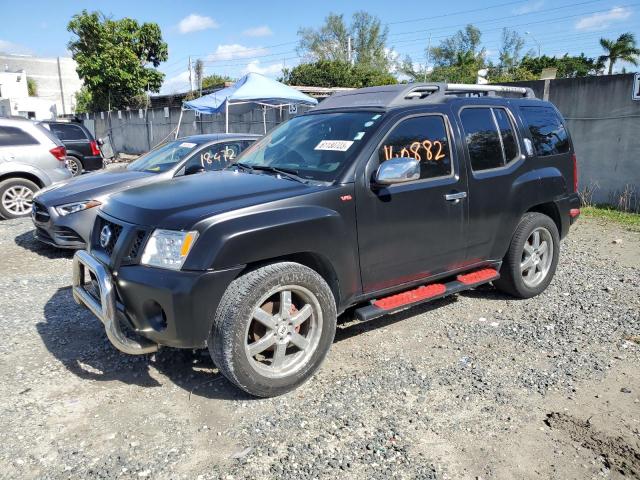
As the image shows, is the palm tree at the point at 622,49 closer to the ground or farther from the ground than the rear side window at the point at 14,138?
farther from the ground

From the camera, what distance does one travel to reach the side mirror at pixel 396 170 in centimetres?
354

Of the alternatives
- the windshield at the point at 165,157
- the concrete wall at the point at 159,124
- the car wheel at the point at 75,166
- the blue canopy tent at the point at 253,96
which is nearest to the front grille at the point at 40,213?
the windshield at the point at 165,157

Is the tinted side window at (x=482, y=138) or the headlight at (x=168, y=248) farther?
the tinted side window at (x=482, y=138)

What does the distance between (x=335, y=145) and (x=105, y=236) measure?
177cm

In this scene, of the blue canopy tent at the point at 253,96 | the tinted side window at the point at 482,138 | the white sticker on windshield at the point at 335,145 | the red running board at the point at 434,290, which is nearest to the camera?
the white sticker on windshield at the point at 335,145

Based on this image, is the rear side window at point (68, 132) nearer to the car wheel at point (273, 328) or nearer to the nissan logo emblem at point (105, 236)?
the nissan logo emblem at point (105, 236)

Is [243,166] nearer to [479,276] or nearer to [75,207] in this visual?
[479,276]

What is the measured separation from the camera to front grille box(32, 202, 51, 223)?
6.52m

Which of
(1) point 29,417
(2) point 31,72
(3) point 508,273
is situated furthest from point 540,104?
(2) point 31,72

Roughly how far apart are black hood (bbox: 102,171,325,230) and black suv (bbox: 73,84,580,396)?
14 millimetres

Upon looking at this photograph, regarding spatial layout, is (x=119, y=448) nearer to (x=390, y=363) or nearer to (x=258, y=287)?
(x=258, y=287)

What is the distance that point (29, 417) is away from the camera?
10.5 ft

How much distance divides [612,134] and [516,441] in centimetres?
865

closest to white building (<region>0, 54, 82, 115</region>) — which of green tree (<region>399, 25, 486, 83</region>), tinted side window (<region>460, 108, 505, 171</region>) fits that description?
green tree (<region>399, 25, 486, 83</region>)
